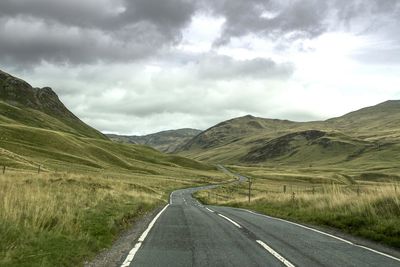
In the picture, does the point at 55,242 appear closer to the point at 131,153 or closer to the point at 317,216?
the point at 317,216

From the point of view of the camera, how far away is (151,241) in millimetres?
13477

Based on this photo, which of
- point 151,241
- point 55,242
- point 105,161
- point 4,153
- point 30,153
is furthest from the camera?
point 105,161

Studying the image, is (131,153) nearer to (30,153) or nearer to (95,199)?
(30,153)

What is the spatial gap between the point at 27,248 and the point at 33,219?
8.56 ft

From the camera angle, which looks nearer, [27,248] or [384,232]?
[27,248]

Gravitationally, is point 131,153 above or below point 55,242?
above

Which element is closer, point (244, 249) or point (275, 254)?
point (275, 254)

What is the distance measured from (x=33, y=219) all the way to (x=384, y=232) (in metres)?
12.0

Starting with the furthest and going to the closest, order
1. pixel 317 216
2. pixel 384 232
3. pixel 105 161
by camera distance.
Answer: pixel 105 161 < pixel 317 216 < pixel 384 232

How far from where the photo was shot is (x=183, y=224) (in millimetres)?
→ 18641

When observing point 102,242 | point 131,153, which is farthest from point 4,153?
point 131,153

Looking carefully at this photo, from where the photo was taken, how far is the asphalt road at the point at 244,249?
34.9 ft

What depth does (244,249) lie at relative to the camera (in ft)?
40.5

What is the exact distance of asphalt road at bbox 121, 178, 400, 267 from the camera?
10.6 meters
